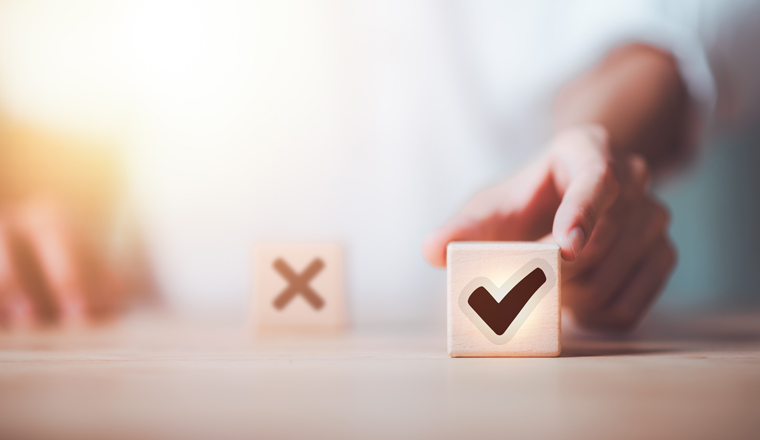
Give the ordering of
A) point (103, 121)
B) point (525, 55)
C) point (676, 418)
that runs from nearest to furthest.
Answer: point (676, 418), point (525, 55), point (103, 121)

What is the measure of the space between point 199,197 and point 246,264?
33cm

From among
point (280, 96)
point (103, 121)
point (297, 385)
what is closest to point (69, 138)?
point (103, 121)

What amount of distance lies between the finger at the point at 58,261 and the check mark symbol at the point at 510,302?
0.95 metres

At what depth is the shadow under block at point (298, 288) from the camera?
3.27 ft

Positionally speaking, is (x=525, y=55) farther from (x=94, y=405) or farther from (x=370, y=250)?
(x=94, y=405)

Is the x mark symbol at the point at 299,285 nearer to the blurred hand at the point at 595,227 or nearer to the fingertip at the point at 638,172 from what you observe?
the blurred hand at the point at 595,227

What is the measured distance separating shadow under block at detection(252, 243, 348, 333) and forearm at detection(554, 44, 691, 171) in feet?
3.51

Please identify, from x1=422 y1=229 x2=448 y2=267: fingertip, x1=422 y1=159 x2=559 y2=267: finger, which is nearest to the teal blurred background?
x1=422 y1=159 x2=559 y2=267: finger

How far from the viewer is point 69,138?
2.10 m

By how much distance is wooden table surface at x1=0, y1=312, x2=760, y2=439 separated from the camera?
17.3 inches

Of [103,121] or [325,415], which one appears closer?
[325,415]

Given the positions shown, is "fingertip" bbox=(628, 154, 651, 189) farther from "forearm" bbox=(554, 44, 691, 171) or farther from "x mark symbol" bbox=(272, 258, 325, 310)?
"x mark symbol" bbox=(272, 258, 325, 310)

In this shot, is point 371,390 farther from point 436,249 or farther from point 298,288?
point 298,288

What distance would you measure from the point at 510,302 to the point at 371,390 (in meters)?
0.24
